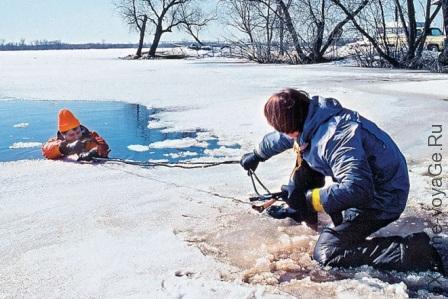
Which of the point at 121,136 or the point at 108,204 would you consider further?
the point at 121,136

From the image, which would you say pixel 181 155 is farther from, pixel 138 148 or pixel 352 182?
pixel 352 182

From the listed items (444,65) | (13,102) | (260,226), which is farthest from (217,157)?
(444,65)

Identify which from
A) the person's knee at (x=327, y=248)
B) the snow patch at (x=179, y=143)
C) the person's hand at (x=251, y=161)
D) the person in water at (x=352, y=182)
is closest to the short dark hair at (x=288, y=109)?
the person in water at (x=352, y=182)

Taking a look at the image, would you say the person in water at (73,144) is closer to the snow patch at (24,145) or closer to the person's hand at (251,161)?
the snow patch at (24,145)

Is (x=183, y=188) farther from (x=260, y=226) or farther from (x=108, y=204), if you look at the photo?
(x=260, y=226)

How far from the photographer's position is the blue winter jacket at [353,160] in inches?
88.5

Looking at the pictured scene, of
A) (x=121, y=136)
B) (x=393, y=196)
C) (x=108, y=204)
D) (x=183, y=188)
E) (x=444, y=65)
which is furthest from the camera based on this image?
(x=444, y=65)

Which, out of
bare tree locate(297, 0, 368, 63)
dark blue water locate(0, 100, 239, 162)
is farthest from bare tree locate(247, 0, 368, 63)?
dark blue water locate(0, 100, 239, 162)

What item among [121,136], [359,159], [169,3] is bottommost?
[121,136]

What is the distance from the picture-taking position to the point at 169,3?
130ft

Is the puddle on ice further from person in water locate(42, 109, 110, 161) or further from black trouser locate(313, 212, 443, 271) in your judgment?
person in water locate(42, 109, 110, 161)

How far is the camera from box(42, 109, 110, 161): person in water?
16.1 feet

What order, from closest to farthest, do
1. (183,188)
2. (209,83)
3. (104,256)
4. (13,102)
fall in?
(104,256), (183,188), (13,102), (209,83)

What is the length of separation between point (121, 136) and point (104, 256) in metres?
4.19
